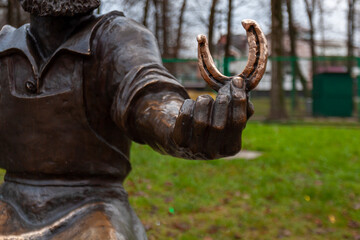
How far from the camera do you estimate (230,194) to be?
6355 mm

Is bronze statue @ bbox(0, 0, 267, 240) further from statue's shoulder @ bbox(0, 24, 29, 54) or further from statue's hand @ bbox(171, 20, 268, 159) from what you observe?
statue's hand @ bbox(171, 20, 268, 159)

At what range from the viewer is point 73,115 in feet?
6.46

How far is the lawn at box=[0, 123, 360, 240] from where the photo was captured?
528cm

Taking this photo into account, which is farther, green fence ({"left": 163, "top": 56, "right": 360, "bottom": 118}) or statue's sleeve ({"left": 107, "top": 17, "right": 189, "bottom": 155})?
green fence ({"left": 163, "top": 56, "right": 360, "bottom": 118})

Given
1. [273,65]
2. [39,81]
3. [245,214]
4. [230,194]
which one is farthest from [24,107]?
[273,65]

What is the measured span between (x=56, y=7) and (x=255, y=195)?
4695mm

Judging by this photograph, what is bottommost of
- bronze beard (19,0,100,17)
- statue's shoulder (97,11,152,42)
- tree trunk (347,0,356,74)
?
statue's shoulder (97,11,152,42)

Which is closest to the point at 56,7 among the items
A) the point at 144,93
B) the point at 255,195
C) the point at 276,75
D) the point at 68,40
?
the point at 68,40

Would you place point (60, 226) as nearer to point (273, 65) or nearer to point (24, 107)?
point (24, 107)

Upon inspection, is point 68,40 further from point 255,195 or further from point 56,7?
point 255,195

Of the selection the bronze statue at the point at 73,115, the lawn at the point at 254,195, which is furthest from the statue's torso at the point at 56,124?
the lawn at the point at 254,195

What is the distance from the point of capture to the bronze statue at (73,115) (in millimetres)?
1828

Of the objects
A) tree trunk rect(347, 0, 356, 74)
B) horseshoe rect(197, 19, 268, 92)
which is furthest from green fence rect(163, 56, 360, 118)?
horseshoe rect(197, 19, 268, 92)

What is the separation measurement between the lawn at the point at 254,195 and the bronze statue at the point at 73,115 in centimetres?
312
